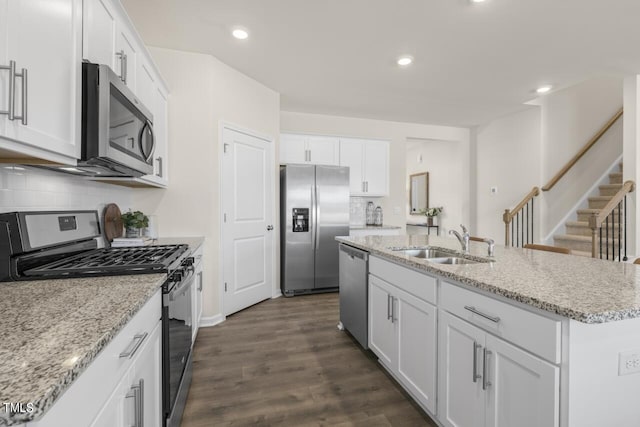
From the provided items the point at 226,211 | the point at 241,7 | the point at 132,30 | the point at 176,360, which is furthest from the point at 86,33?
the point at 226,211

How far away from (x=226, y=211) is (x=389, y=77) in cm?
239

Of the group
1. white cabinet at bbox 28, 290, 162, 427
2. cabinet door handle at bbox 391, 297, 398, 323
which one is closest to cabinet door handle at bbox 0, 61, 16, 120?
white cabinet at bbox 28, 290, 162, 427

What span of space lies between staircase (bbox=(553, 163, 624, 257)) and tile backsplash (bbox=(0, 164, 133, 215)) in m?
5.47

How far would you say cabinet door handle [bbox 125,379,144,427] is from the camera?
1.02 m

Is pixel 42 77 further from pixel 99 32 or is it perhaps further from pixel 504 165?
pixel 504 165

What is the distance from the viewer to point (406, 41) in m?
2.82

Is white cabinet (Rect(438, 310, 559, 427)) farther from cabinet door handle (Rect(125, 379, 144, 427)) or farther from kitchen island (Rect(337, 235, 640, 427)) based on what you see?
cabinet door handle (Rect(125, 379, 144, 427))

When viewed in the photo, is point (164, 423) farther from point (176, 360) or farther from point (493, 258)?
point (493, 258)

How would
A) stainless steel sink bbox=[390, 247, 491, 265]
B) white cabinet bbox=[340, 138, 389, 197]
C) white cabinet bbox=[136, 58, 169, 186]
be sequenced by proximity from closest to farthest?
stainless steel sink bbox=[390, 247, 491, 265] → white cabinet bbox=[136, 58, 169, 186] → white cabinet bbox=[340, 138, 389, 197]

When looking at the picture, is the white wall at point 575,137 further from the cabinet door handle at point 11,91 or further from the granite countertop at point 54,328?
the cabinet door handle at point 11,91

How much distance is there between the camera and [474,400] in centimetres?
134

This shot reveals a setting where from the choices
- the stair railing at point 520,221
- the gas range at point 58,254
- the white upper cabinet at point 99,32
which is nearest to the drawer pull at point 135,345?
the gas range at point 58,254

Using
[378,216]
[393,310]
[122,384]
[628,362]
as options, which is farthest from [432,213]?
[122,384]

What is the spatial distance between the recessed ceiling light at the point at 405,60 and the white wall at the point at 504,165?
2.90 metres
